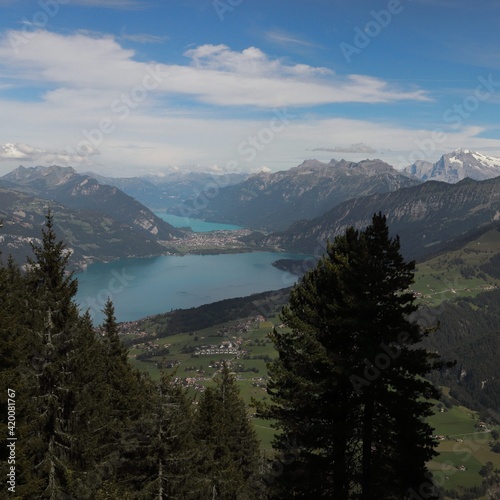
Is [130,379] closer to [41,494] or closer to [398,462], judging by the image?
[41,494]

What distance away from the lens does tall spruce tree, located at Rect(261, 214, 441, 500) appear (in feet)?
47.6

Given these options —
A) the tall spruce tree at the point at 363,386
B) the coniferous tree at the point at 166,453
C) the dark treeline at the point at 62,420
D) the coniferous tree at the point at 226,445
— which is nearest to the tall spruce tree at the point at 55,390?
the dark treeline at the point at 62,420

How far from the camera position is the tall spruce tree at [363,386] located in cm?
1451

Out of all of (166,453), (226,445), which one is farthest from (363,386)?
(226,445)

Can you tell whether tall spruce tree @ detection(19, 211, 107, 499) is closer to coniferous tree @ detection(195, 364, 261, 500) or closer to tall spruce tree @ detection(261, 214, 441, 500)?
coniferous tree @ detection(195, 364, 261, 500)

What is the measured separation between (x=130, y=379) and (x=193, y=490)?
1119 cm

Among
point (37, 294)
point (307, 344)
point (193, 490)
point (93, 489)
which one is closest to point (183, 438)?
point (193, 490)

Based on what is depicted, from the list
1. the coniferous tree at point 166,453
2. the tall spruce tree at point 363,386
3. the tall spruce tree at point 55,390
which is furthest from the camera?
the coniferous tree at point 166,453

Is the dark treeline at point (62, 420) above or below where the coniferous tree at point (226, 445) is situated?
above

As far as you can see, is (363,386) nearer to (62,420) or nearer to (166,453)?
(166,453)

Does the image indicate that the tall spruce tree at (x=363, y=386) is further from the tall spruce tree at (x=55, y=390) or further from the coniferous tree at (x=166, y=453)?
the tall spruce tree at (x=55, y=390)

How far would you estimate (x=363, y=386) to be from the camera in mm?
14914

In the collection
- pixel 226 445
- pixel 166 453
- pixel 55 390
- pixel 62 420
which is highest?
pixel 55 390

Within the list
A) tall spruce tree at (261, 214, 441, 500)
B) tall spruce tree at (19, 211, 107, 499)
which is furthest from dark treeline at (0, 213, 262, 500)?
tall spruce tree at (261, 214, 441, 500)
